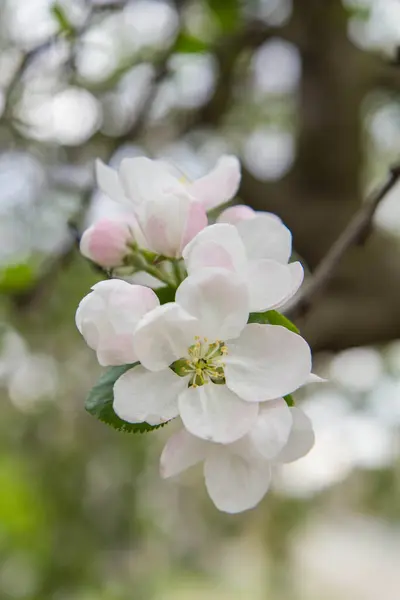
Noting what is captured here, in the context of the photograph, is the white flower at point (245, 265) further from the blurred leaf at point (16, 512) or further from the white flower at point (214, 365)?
the blurred leaf at point (16, 512)

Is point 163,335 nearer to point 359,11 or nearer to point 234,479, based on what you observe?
point 234,479

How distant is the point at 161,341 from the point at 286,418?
57mm

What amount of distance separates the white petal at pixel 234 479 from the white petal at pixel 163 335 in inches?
1.8

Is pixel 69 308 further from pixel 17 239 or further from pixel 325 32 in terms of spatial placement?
pixel 325 32

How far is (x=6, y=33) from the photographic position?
105 centimetres

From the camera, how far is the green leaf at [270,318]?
286 mm

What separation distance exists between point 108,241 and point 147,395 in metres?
0.12

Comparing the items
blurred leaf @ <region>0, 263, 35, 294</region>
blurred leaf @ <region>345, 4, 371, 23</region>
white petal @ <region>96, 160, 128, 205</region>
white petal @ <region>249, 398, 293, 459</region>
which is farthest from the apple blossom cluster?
blurred leaf @ <region>345, 4, 371, 23</region>

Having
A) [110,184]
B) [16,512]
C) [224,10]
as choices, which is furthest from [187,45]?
[16,512]

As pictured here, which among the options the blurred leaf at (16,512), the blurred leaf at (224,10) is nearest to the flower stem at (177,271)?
the blurred leaf at (224,10)

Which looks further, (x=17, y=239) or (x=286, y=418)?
(x=17, y=239)

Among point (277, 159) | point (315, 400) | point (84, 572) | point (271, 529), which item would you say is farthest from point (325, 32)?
point (271, 529)

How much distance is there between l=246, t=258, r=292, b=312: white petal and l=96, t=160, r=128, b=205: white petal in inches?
4.6

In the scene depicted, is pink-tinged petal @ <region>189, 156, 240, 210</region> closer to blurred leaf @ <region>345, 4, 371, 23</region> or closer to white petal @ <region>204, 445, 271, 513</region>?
white petal @ <region>204, 445, 271, 513</region>
